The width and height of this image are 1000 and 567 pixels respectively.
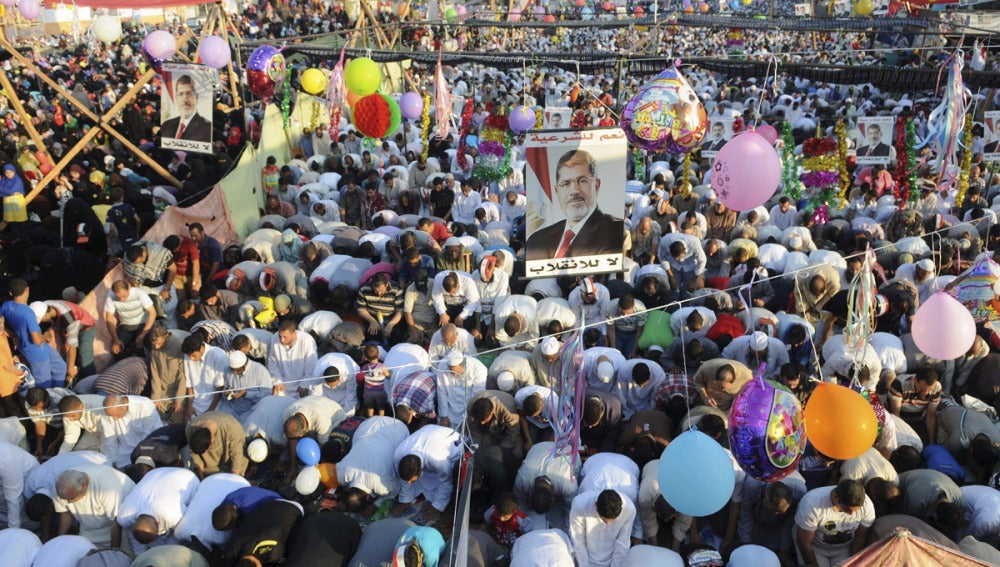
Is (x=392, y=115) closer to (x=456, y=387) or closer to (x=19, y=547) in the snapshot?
(x=456, y=387)

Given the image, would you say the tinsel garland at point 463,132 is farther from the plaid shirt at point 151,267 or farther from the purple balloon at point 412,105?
the plaid shirt at point 151,267

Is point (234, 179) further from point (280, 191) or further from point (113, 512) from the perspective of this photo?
point (113, 512)

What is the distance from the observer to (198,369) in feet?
19.6

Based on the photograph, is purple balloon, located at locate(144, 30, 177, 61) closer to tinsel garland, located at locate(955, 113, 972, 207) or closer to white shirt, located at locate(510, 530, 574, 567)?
white shirt, located at locate(510, 530, 574, 567)

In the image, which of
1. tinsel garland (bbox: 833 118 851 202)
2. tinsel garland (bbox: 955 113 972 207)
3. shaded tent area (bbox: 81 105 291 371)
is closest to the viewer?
shaded tent area (bbox: 81 105 291 371)

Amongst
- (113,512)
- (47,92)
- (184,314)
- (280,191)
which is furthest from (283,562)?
(47,92)

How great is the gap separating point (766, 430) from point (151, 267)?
5.46m

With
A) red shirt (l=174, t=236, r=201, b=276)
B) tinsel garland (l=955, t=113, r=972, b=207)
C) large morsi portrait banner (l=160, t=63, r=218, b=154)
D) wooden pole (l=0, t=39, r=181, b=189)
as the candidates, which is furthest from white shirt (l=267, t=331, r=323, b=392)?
tinsel garland (l=955, t=113, r=972, b=207)

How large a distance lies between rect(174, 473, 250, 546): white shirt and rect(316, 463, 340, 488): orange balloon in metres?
0.54

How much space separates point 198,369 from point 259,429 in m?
0.95

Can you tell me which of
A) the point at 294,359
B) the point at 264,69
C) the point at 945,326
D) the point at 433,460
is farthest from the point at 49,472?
the point at 264,69

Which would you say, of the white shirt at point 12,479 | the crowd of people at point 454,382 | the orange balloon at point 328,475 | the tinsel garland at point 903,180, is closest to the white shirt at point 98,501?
the crowd of people at point 454,382

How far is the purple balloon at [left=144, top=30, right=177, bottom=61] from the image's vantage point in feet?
33.5

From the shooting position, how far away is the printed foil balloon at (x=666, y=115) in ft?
19.5
